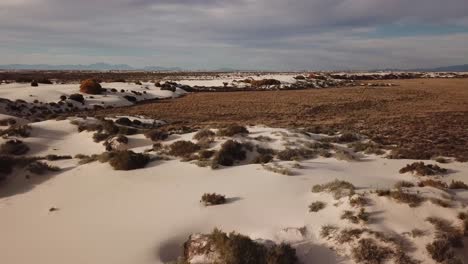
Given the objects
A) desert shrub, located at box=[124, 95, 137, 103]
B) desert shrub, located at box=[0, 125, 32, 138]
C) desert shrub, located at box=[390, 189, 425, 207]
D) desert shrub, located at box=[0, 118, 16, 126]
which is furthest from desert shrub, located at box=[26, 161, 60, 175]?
desert shrub, located at box=[124, 95, 137, 103]

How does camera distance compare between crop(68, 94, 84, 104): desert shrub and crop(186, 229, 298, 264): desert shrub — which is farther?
crop(68, 94, 84, 104): desert shrub

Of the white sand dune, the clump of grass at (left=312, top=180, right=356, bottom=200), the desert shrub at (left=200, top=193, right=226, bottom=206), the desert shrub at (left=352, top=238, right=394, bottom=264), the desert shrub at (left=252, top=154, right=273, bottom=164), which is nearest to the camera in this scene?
the desert shrub at (left=352, top=238, right=394, bottom=264)

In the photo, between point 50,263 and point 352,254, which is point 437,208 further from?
point 50,263

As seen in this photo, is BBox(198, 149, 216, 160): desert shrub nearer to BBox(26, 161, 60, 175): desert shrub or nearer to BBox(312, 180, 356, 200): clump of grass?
BBox(26, 161, 60, 175): desert shrub

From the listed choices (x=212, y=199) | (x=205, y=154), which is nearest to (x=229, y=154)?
(x=205, y=154)

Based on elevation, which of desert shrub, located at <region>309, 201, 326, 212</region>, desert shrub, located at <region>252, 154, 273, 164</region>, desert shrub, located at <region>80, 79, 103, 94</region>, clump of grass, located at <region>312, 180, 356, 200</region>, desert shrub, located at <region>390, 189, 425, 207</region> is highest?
desert shrub, located at <region>80, 79, 103, 94</region>

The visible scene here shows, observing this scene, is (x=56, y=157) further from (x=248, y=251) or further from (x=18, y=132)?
(x=248, y=251)

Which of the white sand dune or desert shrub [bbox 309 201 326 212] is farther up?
desert shrub [bbox 309 201 326 212]
